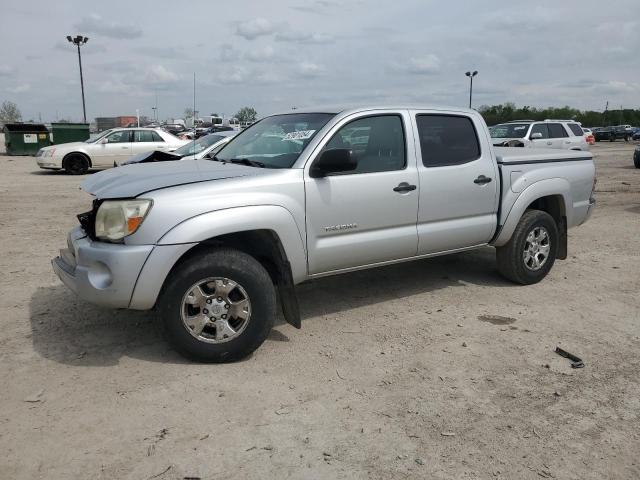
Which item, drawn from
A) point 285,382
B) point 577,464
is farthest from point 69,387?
point 577,464

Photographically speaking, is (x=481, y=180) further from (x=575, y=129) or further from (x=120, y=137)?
(x=575, y=129)

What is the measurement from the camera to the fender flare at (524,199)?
5520 mm

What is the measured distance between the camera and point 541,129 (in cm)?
1772

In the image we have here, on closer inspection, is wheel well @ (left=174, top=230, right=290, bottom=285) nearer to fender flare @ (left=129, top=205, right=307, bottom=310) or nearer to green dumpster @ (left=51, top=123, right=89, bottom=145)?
fender flare @ (left=129, top=205, right=307, bottom=310)

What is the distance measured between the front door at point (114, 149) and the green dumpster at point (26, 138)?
8950 mm

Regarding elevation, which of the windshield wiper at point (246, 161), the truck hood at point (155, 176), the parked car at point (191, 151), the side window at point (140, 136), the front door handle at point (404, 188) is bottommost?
the front door handle at point (404, 188)

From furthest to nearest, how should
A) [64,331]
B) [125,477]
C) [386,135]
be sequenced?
1. [386,135]
2. [64,331]
3. [125,477]

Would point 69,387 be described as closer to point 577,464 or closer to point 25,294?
point 25,294

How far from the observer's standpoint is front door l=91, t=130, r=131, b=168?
715 inches

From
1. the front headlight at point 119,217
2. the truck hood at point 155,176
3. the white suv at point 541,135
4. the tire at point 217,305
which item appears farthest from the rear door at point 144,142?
the tire at point 217,305

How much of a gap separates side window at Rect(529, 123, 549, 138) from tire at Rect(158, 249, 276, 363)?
15.6 m

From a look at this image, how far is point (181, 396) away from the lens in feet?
11.5

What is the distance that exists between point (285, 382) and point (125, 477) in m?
1.23

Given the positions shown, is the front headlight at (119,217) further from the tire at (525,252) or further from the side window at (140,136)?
the side window at (140,136)
